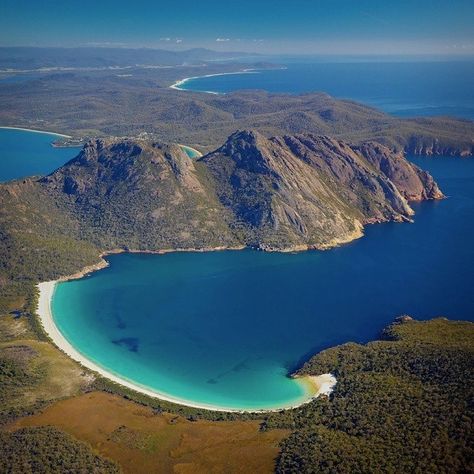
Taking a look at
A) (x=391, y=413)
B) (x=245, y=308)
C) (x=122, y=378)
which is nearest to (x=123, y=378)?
(x=122, y=378)

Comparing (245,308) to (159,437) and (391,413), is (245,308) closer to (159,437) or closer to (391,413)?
(159,437)

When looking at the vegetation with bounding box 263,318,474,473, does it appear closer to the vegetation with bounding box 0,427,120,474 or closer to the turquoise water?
the turquoise water

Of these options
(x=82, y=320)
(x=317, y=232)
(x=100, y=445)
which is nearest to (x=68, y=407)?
(x=100, y=445)

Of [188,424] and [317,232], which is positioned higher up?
[317,232]

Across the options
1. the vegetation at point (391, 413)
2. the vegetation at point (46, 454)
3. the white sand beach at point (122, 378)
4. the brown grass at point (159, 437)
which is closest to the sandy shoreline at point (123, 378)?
the white sand beach at point (122, 378)

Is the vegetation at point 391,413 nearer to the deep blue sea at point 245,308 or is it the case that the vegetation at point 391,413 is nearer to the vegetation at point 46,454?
the deep blue sea at point 245,308

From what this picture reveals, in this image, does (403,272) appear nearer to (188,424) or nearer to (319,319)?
(319,319)
